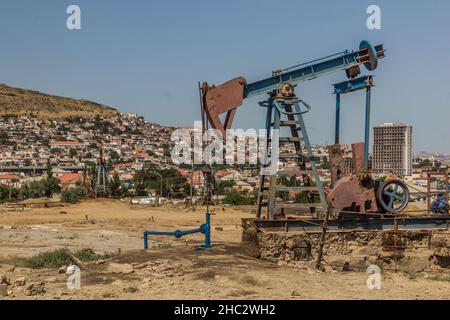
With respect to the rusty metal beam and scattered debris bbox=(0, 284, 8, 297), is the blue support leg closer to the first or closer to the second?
the rusty metal beam

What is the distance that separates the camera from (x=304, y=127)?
38.7ft

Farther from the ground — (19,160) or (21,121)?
(21,121)

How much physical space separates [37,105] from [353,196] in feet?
448

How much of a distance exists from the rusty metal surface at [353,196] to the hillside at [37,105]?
427 ft

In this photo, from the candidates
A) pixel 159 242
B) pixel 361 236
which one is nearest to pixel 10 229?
pixel 159 242

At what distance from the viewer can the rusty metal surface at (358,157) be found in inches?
450

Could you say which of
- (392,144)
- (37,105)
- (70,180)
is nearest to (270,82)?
(392,144)

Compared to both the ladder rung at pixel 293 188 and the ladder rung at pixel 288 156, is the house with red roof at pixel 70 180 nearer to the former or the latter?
the ladder rung at pixel 288 156

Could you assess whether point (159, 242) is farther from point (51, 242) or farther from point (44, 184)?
point (44, 184)

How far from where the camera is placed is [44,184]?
1812 inches

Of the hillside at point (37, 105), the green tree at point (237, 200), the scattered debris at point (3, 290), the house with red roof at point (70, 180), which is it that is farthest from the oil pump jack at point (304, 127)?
the hillside at point (37, 105)

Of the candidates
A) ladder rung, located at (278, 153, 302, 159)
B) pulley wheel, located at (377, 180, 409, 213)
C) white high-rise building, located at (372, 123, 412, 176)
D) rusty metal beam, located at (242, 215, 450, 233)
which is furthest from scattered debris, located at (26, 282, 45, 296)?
white high-rise building, located at (372, 123, 412, 176)

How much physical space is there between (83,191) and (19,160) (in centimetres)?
6729

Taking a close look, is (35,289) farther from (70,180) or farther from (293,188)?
(70,180)
